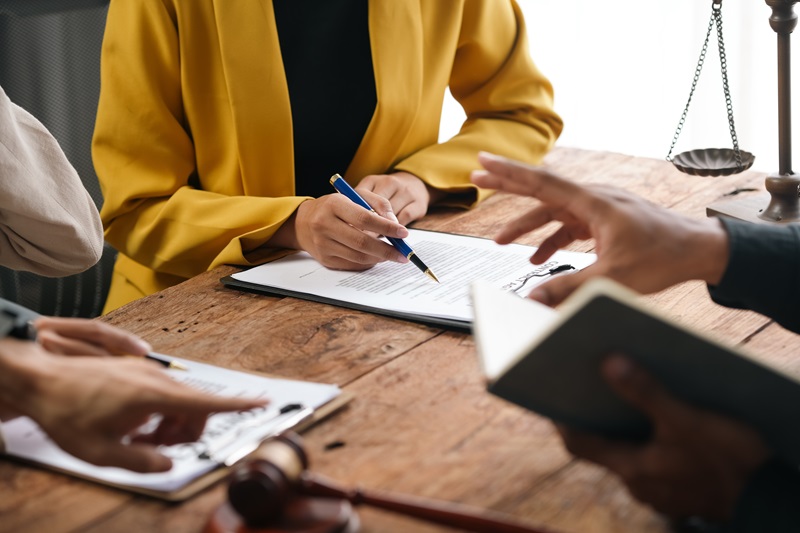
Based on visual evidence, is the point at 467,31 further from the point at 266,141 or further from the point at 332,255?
the point at 332,255

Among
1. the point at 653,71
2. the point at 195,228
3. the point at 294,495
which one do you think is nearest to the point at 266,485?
the point at 294,495

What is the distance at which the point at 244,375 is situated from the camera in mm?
1038

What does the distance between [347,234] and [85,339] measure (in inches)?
18.0

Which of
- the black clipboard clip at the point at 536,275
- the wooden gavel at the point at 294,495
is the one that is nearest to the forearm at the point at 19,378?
the wooden gavel at the point at 294,495

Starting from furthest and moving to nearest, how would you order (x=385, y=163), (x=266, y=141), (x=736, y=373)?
(x=385, y=163) < (x=266, y=141) < (x=736, y=373)

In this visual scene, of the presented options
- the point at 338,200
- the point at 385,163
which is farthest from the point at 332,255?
the point at 385,163

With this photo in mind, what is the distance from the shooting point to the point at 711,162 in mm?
1534

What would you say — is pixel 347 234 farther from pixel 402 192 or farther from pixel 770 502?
pixel 770 502

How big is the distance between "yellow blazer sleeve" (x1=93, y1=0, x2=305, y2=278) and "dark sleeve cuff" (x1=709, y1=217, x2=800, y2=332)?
0.74 metres

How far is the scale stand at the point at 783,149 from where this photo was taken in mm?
1383

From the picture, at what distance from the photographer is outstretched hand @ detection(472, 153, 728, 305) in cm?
95

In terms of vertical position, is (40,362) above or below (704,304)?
above

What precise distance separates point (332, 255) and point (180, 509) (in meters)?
0.59

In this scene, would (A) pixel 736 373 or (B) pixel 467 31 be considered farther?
(B) pixel 467 31
